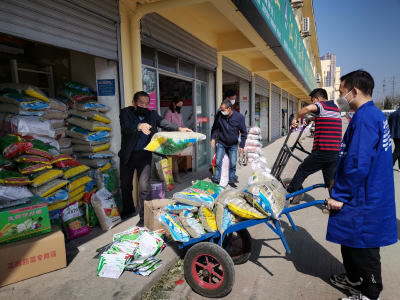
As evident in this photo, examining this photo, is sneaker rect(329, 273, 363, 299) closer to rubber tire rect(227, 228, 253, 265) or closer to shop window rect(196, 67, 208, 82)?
rubber tire rect(227, 228, 253, 265)

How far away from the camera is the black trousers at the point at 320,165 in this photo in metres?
3.93

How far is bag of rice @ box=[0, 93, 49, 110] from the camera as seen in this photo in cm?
347

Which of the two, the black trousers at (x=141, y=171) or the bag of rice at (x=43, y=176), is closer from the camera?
the bag of rice at (x=43, y=176)

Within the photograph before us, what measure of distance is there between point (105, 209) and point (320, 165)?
3210 millimetres

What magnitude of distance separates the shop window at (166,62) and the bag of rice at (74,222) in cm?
338

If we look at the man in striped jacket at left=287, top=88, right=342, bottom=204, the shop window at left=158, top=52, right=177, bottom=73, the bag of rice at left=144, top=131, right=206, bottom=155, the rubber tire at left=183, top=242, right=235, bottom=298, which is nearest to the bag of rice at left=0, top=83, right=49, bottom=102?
the bag of rice at left=144, top=131, right=206, bottom=155

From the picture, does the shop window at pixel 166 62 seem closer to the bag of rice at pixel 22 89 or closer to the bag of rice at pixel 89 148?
the bag of rice at pixel 89 148

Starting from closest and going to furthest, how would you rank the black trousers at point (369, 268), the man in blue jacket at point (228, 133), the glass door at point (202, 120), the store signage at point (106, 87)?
the black trousers at point (369, 268) → the store signage at point (106, 87) → the man in blue jacket at point (228, 133) → the glass door at point (202, 120)

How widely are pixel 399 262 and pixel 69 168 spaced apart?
14.1ft

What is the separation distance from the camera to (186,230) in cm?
→ 264

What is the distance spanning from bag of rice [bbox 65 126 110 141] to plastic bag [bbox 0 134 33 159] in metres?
0.95

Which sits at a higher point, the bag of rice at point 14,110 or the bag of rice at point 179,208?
the bag of rice at point 14,110

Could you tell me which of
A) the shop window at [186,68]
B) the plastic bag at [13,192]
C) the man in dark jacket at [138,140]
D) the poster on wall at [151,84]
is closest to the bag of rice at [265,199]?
the man in dark jacket at [138,140]

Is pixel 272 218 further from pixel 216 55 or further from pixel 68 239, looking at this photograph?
pixel 216 55
